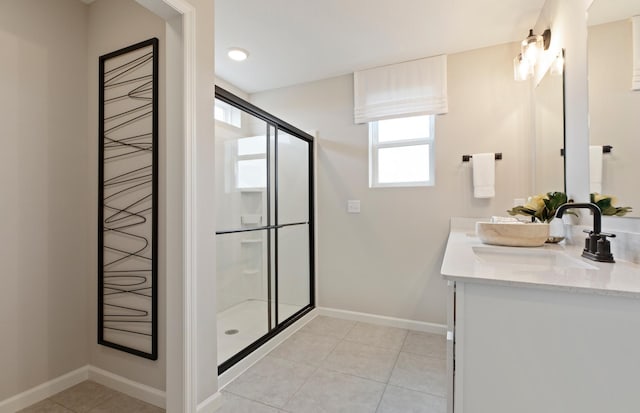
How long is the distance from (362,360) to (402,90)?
7.71 ft

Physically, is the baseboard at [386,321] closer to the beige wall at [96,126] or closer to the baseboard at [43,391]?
the beige wall at [96,126]

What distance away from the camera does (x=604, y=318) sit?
71 cm

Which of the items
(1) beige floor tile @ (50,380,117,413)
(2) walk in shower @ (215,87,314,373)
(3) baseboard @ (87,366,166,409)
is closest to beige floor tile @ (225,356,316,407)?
(2) walk in shower @ (215,87,314,373)

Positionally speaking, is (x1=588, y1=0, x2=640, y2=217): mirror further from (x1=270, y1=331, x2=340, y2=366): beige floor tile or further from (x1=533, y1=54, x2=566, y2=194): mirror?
(x1=270, y1=331, x2=340, y2=366): beige floor tile

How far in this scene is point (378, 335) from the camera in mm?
2500

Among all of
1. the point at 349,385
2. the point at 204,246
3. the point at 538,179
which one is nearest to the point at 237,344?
the point at 349,385

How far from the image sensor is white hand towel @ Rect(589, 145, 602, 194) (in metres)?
1.24

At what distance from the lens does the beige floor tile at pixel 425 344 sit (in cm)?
218

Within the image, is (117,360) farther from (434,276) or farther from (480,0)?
(480,0)

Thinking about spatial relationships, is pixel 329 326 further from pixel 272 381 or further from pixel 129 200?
pixel 129 200

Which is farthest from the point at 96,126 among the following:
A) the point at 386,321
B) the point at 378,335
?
the point at 386,321

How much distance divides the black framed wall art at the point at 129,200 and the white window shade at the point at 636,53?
2.13 metres

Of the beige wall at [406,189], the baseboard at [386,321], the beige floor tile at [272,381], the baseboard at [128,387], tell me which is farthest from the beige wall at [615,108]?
the baseboard at [128,387]

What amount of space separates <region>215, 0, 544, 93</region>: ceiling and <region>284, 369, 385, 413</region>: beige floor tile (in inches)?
99.4
